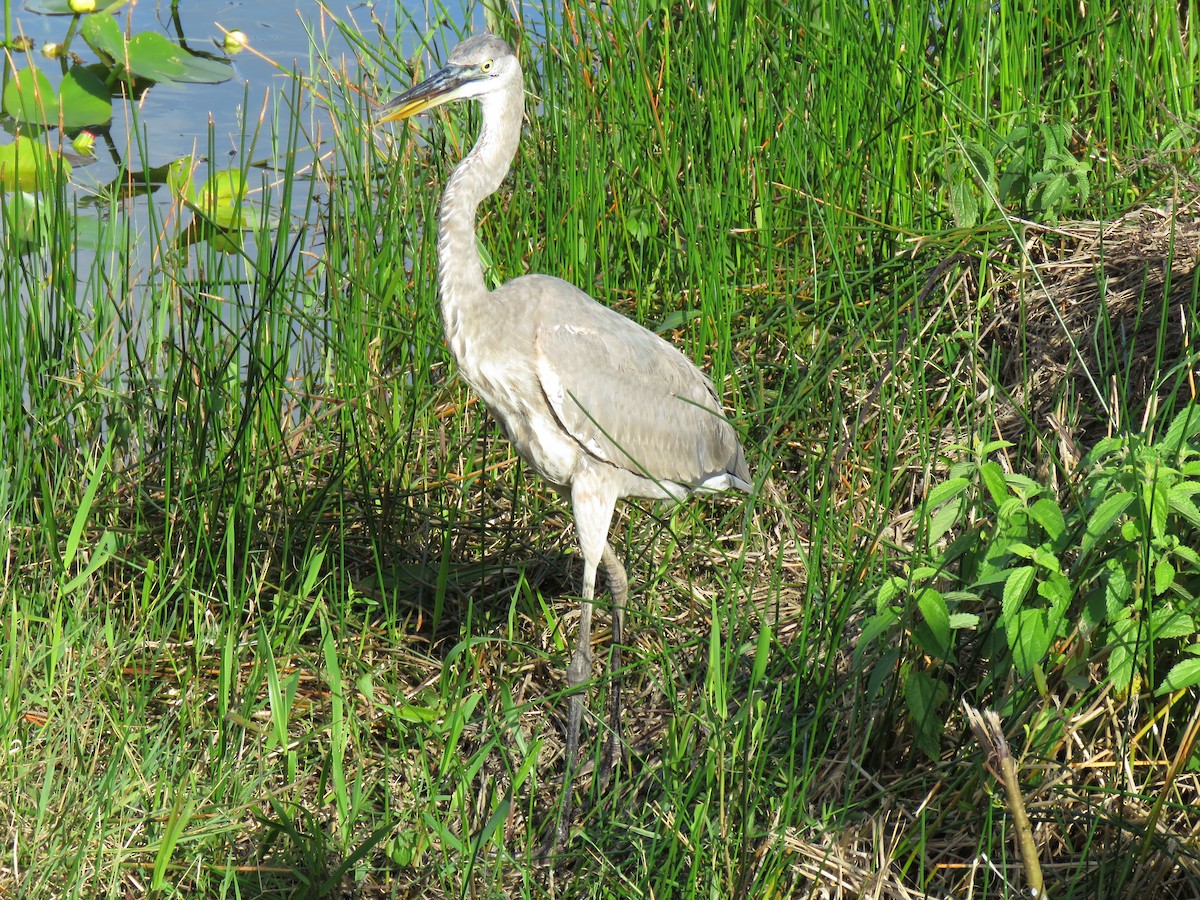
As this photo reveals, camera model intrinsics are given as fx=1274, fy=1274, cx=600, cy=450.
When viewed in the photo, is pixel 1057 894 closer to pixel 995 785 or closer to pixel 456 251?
pixel 995 785

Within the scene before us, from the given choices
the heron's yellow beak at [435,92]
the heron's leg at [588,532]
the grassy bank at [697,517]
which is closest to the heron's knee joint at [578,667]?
the heron's leg at [588,532]

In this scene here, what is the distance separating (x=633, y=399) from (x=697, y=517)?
1.23 feet

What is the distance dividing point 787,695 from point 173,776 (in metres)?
1.31

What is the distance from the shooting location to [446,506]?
382 cm

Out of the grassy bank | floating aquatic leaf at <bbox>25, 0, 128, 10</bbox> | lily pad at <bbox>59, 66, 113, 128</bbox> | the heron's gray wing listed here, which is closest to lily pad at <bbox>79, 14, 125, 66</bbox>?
lily pad at <bbox>59, 66, 113, 128</bbox>

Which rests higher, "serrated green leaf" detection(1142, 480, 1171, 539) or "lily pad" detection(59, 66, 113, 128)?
"serrated green leaf" detection(1142, 480, 1171, 539)

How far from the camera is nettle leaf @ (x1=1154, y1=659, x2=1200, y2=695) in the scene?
84.7 inches

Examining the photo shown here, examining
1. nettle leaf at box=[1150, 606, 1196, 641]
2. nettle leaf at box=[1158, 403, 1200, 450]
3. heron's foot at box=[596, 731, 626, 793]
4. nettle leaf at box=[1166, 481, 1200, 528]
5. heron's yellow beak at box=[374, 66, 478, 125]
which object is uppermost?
heron's yellow beak at box=[374, 66, 478, 125]

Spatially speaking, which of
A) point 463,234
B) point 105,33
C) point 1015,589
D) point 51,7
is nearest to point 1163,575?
point 1015,589

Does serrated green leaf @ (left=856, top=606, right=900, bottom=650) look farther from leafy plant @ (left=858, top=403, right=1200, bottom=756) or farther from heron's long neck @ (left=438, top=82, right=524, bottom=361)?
heron's long neck @ (left=438, top=82, right=524, bottom=361)

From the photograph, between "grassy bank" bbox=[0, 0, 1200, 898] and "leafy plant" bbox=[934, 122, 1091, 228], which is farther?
"leafy plant" bbox=[934, 122, 1091, 228]

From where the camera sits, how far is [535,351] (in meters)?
3.29

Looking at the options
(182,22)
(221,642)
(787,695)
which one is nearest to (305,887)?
(221,642)

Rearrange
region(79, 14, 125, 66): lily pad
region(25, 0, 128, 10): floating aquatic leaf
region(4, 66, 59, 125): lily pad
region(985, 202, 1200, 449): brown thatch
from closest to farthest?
region(985, 202, 1200, 449): brown thatch
region(4, 66, 59, 125): lily pad
region(79, 14, 125, 66): lily pad
region(25, 0, 128, 10): floating aquatic leaf
